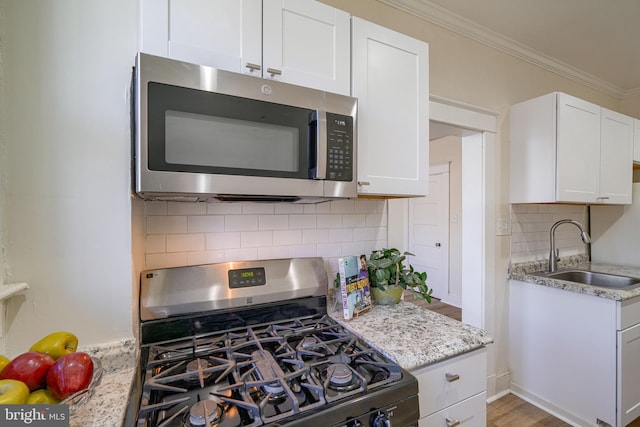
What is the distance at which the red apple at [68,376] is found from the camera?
636 mm

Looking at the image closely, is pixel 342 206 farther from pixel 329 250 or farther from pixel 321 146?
pixel 321 146

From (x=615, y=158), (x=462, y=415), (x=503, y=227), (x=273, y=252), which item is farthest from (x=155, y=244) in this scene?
(x=615, y=158)

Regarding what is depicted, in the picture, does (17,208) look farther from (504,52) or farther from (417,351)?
(504,52)

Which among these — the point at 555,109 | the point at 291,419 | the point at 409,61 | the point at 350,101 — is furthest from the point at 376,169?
the point at 555,109

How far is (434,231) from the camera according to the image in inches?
171

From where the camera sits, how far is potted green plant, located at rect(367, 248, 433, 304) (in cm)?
143

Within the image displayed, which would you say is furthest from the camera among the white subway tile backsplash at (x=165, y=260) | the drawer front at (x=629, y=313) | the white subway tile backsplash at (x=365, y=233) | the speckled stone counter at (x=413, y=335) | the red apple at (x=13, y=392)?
the drawer front at (x=629, y=313)

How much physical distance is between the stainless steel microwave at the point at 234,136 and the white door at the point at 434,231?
3.50 meters

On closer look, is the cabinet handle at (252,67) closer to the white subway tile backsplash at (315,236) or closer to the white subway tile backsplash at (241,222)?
the white subway tile backsplash at (241,222)

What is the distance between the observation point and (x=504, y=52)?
2205 mm

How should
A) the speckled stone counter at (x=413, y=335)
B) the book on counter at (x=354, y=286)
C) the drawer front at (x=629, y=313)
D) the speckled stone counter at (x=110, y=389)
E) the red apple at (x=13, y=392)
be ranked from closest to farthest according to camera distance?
the red apple at (x=13, y=392), the speckled stone counter at (x=110, y=389), the speckled stone counter at (x=413, y=335), the book on counter at (x=354, y=286), the drawer front at (x=629, y=313)

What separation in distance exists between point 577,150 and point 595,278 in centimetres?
106

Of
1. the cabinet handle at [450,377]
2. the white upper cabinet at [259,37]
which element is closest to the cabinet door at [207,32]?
the white upper cabinet at [259,37]

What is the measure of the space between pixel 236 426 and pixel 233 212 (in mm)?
813
